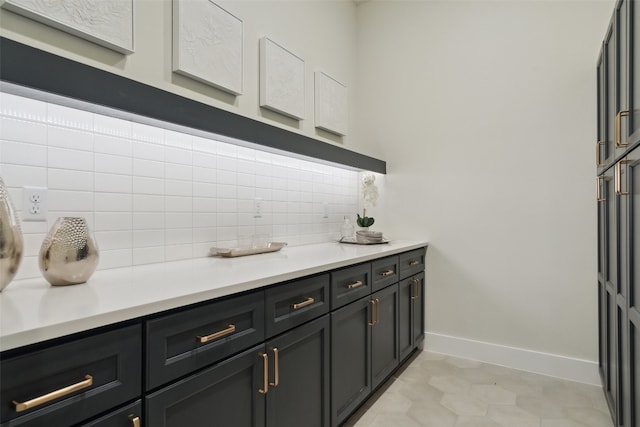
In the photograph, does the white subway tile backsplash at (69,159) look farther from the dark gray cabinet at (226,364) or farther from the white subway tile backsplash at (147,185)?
the dark gray cabinet at (226,364)

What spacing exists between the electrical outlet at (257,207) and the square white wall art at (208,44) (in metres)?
0.62

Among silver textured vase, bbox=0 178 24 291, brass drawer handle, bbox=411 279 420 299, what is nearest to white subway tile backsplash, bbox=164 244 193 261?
silver textured vase, bbox=0 178 24 291

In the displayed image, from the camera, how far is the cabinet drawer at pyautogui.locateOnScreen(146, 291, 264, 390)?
0.91 meters

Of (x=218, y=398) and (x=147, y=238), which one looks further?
(x=147, y=238)

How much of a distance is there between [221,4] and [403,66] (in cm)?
175

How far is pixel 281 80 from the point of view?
2.35m

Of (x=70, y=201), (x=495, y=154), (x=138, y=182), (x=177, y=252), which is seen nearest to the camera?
(x=70, y=201)

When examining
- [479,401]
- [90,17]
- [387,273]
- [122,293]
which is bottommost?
[479,401]

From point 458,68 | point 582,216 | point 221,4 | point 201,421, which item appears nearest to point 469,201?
point 582,216

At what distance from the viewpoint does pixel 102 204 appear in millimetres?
1416

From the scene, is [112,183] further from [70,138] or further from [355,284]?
[355,284]

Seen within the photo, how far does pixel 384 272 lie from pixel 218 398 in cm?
133

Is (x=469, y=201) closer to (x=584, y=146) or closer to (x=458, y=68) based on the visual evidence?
(x=584, y=146)

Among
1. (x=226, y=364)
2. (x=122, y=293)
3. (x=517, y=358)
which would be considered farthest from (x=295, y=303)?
(x=517, y=358)
